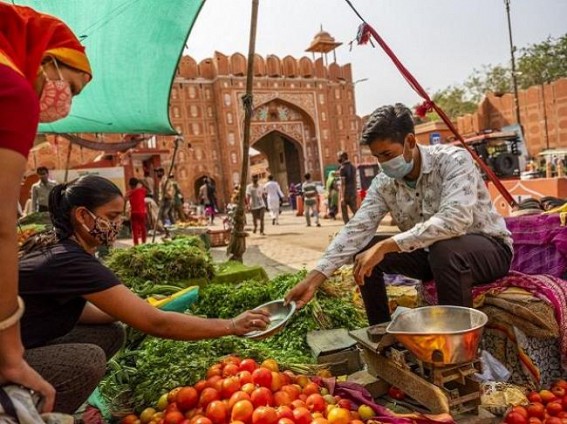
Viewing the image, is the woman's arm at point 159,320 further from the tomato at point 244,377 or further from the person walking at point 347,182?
the person walking at point 347,182

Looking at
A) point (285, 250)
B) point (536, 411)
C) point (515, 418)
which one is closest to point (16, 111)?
point (515, 418)

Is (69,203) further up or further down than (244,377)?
further up

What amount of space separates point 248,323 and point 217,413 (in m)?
0.40

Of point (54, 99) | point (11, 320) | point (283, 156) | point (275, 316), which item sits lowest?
point (275, 316)

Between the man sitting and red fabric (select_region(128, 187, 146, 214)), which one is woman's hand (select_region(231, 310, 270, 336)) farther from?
red fabric (select_region(128, 187, 146, 214))

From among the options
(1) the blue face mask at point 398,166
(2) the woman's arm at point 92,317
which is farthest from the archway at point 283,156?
(2) the woman's arm at point 92,317

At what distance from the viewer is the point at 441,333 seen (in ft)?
5.27

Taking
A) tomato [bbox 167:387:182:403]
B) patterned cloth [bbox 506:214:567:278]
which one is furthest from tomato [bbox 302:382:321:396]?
patterned cloth [bbox 506:214:567:278]

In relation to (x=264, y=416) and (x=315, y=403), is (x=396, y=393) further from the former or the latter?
(x=264, y=416)

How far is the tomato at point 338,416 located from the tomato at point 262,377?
30 centimetres

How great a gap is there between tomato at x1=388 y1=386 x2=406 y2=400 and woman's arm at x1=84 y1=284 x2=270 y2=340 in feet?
2.23

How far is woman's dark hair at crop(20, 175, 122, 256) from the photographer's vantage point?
1.82 meters

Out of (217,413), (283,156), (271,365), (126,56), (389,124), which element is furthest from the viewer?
(283,156)

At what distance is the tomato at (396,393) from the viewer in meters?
1.97
